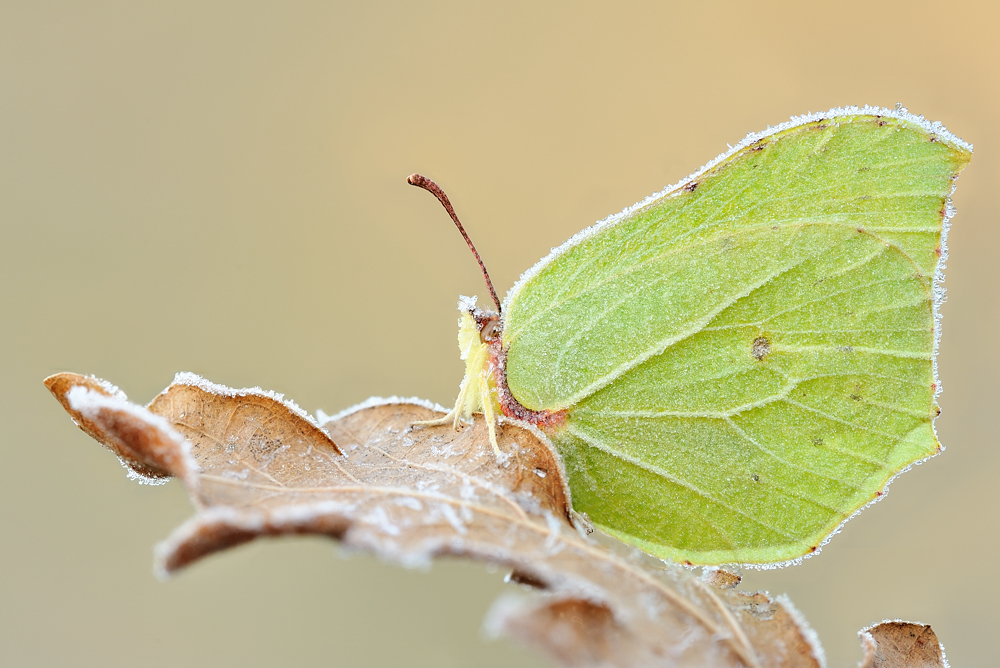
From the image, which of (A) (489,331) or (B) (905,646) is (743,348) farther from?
(B) (905,646)

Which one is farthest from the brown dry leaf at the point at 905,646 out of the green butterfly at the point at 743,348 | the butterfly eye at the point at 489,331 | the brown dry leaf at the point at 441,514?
the butterfly eye at the point at 489,331

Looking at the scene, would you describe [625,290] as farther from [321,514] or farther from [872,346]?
[321,514]

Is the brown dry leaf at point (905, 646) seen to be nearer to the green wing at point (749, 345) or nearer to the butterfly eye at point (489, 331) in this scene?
the green wing at point (749, 345)

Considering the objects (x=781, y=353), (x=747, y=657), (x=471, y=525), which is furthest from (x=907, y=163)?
(x=471, y=525)

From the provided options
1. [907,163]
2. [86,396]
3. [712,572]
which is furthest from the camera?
[907,163]

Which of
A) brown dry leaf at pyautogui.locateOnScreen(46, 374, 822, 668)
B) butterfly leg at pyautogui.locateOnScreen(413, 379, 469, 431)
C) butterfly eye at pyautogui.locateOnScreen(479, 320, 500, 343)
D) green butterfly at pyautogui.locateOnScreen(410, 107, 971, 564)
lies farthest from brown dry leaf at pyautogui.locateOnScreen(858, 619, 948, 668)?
butterfly eye at pyautogui.locateOnScreen(479, 320, 500, 343)

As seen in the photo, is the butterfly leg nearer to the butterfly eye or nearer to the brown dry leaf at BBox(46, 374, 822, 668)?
the brown dry leaf at BBox(46, 374, 822, 668)
